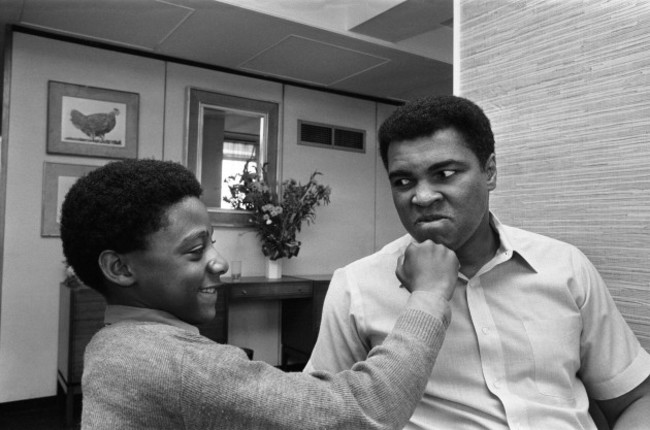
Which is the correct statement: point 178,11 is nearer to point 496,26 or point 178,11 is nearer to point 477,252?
point 496,26

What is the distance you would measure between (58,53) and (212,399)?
4.17 meters

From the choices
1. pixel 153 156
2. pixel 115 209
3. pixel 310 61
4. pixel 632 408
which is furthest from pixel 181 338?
pixel 310 61

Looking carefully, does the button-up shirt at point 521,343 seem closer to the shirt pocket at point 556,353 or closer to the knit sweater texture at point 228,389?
the shirt pocket at point 556,353

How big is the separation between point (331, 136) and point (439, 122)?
428cm

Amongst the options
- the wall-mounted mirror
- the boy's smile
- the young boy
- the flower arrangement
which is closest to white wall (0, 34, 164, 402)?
the wall-mounted mirror

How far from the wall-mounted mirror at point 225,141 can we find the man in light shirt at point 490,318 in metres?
3.59

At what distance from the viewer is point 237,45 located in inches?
166

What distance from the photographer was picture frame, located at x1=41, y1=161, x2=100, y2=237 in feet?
13.4

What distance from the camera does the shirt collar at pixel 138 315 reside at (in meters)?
0.96

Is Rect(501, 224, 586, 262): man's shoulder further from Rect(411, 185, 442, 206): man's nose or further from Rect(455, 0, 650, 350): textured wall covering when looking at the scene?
Rect(411, 185, 442, 206): man's nose

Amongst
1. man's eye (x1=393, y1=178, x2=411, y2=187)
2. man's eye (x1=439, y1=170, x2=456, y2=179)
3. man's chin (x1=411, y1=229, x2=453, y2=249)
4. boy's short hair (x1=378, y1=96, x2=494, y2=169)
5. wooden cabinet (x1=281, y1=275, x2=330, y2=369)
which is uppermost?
boy's short hair (x1=378, y1=96, x2=494, y2=169)

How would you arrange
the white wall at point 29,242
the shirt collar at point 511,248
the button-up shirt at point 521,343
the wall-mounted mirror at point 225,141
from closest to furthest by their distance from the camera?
the button-up shirt at point 521,343 → the shirt collar at point 511,248 → the white wall at point 29,242 → the wall-mounted mirror at point 225,141

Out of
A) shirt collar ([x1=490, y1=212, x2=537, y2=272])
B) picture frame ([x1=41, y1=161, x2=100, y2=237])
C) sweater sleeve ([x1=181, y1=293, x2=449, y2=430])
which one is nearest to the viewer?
sweater sleeve ([x1=181, y1=293, x2=449, y2=430])

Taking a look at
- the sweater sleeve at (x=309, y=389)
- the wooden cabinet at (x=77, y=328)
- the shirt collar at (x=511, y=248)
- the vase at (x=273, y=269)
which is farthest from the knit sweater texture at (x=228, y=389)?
the vase at (x=273, y=269)
